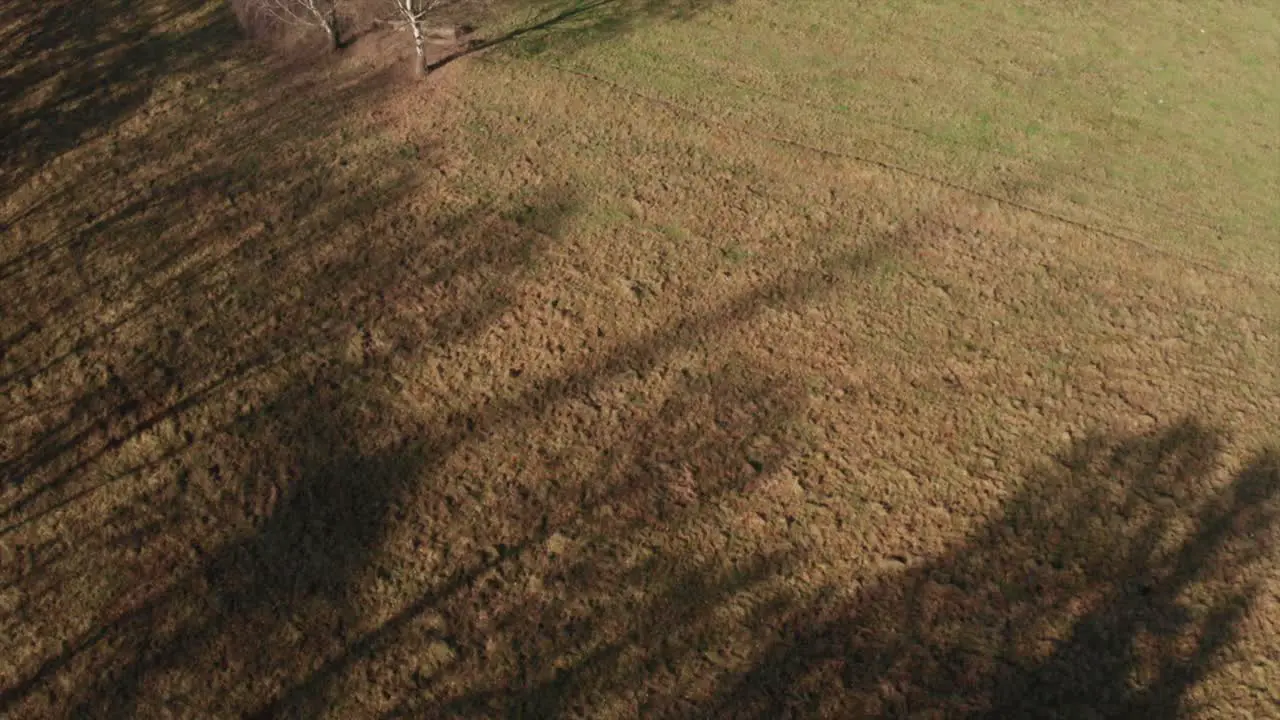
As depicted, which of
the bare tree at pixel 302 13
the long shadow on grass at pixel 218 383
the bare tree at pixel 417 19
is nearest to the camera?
the long shadow on grass at pixel 218 383

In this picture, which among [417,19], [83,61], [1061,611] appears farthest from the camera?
[83,61]

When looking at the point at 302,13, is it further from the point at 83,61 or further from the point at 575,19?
the point at 575,19

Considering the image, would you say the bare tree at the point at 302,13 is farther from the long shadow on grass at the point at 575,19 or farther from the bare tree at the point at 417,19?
the long shadow on grass at the point at 575,19

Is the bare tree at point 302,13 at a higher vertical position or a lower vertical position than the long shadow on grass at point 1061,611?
higher

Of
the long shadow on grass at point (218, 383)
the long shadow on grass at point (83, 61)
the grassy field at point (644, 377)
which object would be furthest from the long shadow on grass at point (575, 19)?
the long shadow on grass at point (83, 61)

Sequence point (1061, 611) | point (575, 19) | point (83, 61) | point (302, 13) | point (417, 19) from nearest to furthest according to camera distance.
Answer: point (1061, 611)
point (417, 19)
point (83, 61)
point (302, 13)
point (575, 19)

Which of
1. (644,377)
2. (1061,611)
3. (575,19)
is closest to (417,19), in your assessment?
(575,19)

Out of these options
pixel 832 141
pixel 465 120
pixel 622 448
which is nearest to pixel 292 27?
pixel 465 120

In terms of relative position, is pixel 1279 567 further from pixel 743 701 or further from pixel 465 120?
pixel 465 120
